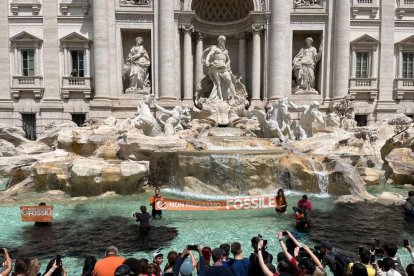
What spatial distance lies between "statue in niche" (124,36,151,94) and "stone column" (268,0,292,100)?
7.64 meters

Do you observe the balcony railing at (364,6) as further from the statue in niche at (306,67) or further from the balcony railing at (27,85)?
the balcony railing at (27,85)

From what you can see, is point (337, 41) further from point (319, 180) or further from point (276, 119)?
point (319, 180)

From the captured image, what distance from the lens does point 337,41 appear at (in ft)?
62.8

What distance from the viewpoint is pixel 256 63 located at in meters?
A: 19.5

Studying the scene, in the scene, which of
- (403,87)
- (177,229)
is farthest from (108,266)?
(403,87)

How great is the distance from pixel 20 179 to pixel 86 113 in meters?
7.65

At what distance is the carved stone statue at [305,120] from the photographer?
15.0 metres

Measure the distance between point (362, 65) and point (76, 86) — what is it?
18.1 m

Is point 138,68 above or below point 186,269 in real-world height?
above

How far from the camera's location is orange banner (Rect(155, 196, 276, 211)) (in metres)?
8.77

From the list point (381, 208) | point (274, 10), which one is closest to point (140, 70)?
point (274, 10)

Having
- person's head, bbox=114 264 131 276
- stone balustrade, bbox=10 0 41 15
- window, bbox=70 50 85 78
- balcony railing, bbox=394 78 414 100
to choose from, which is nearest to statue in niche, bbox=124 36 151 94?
window, bbox=70 50 85 78

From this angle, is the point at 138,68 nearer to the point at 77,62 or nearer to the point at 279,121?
the point at 77,62

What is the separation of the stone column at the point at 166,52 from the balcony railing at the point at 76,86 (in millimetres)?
4438
